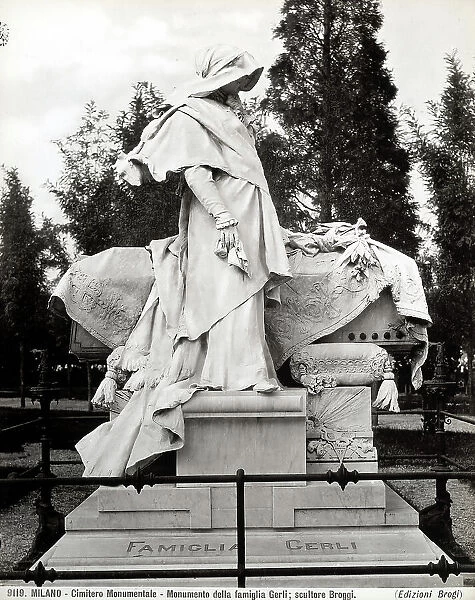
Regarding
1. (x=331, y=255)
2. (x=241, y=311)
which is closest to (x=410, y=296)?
(x=331, y=255)

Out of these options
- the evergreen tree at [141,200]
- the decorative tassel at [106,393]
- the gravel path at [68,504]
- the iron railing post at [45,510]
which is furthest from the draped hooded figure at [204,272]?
the evergreen tree at [141,200]

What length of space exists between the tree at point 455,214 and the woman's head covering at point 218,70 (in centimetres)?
721

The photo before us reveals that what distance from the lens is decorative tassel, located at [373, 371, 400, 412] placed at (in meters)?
4.82

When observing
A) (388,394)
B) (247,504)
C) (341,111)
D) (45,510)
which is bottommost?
(45,510)

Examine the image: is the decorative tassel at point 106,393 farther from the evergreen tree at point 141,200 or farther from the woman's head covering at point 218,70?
the evergreen tree at point 141,200

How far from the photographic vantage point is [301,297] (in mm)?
5062

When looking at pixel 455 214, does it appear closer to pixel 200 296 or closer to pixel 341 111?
pixel 341 111

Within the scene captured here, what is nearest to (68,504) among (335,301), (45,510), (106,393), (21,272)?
(45,510)

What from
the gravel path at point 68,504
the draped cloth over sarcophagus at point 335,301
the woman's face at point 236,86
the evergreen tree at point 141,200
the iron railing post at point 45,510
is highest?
the evergreen tree at point 141,200

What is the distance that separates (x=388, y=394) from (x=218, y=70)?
2077mm

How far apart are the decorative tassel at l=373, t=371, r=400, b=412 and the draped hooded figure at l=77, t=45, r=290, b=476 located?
718 millimetres

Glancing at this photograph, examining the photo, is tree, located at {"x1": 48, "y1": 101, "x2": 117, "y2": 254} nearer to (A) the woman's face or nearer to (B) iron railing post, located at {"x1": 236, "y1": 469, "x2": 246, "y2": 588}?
(A) the woman's face

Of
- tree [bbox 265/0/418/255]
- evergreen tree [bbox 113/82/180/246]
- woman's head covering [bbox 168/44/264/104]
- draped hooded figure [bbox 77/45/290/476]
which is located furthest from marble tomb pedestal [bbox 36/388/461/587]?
tree [bbox 265/0/418/255]

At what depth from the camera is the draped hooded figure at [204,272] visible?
4.42 m
